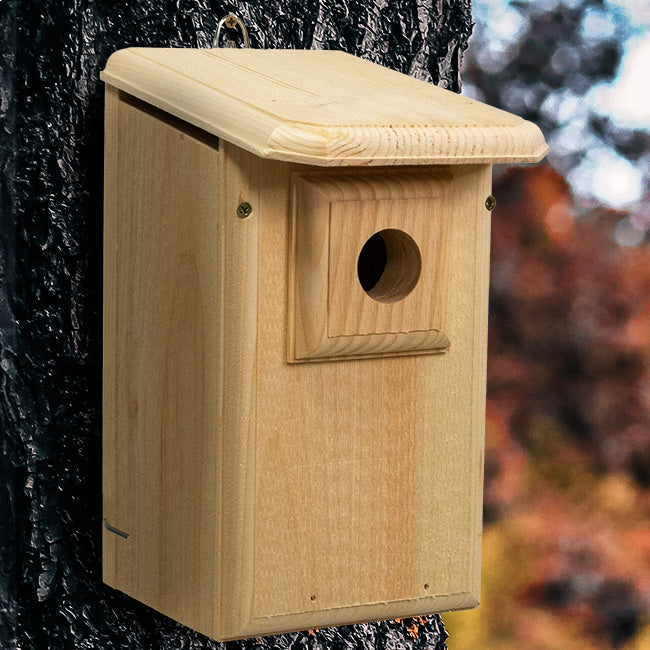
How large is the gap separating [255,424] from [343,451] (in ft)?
0.30

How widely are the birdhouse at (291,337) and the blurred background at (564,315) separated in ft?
11.0

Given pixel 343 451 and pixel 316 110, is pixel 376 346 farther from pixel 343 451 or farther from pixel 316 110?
pixel 316 110

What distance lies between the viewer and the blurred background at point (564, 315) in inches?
183

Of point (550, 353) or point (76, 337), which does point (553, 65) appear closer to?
point (550, 353)

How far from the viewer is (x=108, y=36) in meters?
1.31

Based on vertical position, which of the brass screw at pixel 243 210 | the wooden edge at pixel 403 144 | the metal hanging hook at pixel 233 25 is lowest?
the brass screw at pixel 243 210

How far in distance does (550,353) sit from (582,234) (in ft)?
1.37

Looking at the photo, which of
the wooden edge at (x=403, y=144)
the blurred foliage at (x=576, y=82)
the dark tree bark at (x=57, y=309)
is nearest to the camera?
the wooden edge at (x=403, y=144)

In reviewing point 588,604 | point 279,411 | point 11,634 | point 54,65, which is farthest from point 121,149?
point 588,604

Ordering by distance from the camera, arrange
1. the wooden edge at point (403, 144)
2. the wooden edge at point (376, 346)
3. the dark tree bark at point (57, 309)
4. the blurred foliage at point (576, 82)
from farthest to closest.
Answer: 1. the blurred foliage at point (576, 82)
2. the dark tree bark at point (57, 309)
3. the wooden edge at point (376, 346)
4. the wooden edge at point (403, 144)

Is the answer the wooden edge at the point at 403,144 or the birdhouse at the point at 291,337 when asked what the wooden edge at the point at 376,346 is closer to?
the birdhouse at the point at 291,337

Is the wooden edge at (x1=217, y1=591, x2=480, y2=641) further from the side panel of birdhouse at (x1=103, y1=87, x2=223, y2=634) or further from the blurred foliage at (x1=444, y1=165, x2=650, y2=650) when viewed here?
the blurred foliage at (x1=444, y1=165, x2=650, y2=650)

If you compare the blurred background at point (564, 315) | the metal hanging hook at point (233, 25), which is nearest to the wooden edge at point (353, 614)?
the metal hanging hook at point (233, 25)

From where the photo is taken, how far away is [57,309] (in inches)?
51.8
